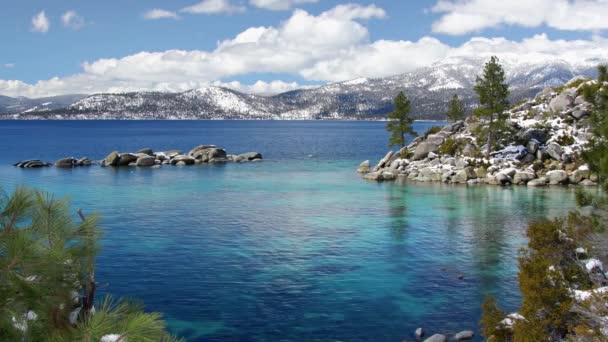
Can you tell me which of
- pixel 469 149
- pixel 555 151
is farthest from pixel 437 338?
pixel 469 149

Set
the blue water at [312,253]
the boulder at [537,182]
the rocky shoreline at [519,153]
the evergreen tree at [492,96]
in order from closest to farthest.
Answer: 1. the blue water at [312,253]
2. the boulder at [537,182]
3. the rocky shoreline at [519,153]
4. the evergreen tree at [492,96]

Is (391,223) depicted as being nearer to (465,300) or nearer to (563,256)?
(465,300)

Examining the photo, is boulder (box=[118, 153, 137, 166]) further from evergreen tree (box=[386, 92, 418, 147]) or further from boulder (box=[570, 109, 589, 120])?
boulder (box=[570, 109, 589, 120])

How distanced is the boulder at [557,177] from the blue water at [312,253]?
14.2 ft

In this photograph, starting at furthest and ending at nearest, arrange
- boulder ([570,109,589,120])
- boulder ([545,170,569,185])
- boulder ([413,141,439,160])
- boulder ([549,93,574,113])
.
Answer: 1. boulder ([413,141,439,160])
2. boulder ([549,93,574,113])
3. boulder ([570,109,589,120])
4. boulder ([545,170,569,185])

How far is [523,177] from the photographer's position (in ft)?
225

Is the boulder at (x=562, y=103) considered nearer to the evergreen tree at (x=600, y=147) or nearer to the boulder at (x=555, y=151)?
the boulder at (x=555, y=151)

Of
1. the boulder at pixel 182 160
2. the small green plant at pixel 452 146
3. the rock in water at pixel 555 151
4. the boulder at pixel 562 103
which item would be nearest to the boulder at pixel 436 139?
the small green plant at pixel 452 146

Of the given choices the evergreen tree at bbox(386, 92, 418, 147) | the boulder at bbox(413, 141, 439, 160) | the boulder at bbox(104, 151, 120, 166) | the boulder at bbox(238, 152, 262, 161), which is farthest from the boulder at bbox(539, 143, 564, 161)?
the boulder at bbox(104, 151, 120, 166)

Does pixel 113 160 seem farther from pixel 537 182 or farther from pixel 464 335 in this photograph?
pixel 464 335

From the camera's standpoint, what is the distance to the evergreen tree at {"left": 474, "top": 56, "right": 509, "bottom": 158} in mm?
77750

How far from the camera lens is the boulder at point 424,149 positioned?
83500mm

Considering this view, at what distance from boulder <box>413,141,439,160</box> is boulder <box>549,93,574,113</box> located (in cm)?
1899

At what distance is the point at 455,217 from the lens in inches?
1875
